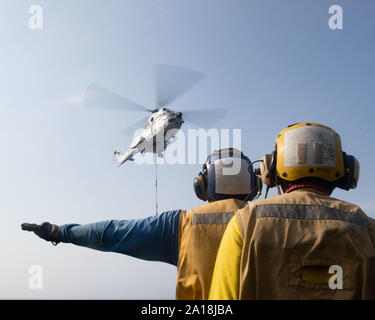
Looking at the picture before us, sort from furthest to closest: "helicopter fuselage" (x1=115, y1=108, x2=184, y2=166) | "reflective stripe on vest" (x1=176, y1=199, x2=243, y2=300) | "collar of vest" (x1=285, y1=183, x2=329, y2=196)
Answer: "helicopter fuselage" (x1=115, y1=108, x2=184, y2=166), "reflective stripe on vest" (x1=176, y1=199, x2=243, y2=300), "collar of vest" (x1=285, y1=183, x2=329, y2=196)

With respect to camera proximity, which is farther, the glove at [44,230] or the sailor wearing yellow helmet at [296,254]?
the glove at [44,230]

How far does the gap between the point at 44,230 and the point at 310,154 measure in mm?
3123

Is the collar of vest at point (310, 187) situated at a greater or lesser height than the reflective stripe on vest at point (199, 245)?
greater

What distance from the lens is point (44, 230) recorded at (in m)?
4.64

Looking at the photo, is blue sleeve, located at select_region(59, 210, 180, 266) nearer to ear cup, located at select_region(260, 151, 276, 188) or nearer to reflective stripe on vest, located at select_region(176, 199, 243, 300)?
reflective stripe on vest, located at select_region(176, 199, 243, 300)

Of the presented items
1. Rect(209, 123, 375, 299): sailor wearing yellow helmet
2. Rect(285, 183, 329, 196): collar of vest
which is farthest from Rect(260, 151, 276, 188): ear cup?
Rect(209, 123, 375, 299): sailor wearing yellow helmet

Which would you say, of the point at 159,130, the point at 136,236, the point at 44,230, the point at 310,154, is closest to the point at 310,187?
the point at 310,154

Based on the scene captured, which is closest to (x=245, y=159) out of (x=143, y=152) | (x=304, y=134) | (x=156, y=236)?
(x=156, y=236)

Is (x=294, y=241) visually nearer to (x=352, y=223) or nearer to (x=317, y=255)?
(x=317, y=255)

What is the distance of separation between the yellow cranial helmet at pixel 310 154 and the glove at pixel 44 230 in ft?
9.14

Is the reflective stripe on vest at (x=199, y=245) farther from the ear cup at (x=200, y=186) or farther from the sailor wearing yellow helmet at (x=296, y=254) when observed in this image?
the sailor wearing yellow helmet at (x=296, y=254)

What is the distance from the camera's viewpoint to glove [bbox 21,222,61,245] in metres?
4.62

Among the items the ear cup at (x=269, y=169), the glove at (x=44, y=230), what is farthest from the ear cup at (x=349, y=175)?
the glove at (x=44, y=230)

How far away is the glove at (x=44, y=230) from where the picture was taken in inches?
182
